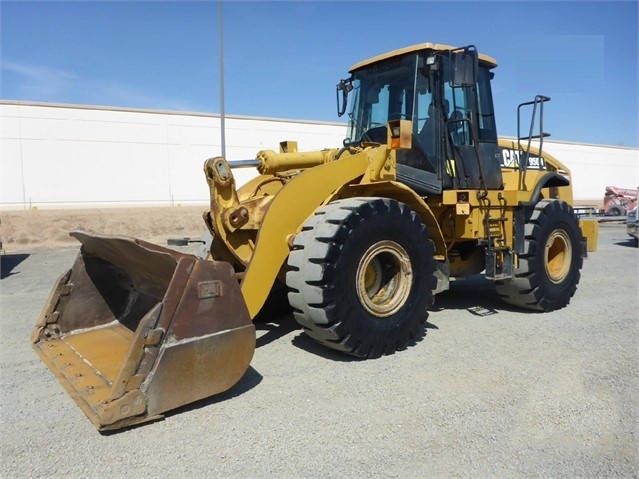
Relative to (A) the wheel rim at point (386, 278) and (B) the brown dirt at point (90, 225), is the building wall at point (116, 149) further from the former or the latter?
(A) the wheel rim at point (386, 278)

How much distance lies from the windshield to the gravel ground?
2.38 meters

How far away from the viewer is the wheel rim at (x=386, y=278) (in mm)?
4430

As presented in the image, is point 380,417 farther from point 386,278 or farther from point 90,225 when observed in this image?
point 90,225

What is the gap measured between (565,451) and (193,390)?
2.26 meters

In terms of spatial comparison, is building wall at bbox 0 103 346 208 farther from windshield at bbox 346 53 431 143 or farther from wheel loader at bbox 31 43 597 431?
wheel loader at bbox 31 43 597 431

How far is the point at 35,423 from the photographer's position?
3.28 meters

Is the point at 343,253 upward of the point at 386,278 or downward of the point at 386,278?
upward

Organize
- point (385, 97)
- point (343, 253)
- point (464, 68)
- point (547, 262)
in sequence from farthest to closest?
point (547, 262) < point (385, 97) < point (464, 68) < point (343, 253)

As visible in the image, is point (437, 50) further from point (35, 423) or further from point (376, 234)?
point (35, 423)

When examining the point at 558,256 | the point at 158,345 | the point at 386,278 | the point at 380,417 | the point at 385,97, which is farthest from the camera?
the point at 558,256

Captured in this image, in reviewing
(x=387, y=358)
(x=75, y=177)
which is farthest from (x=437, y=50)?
(x=75, y=177)

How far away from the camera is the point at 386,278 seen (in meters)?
4.84

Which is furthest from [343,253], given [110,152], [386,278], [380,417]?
[110,152]

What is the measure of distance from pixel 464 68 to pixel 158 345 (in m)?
3.83
